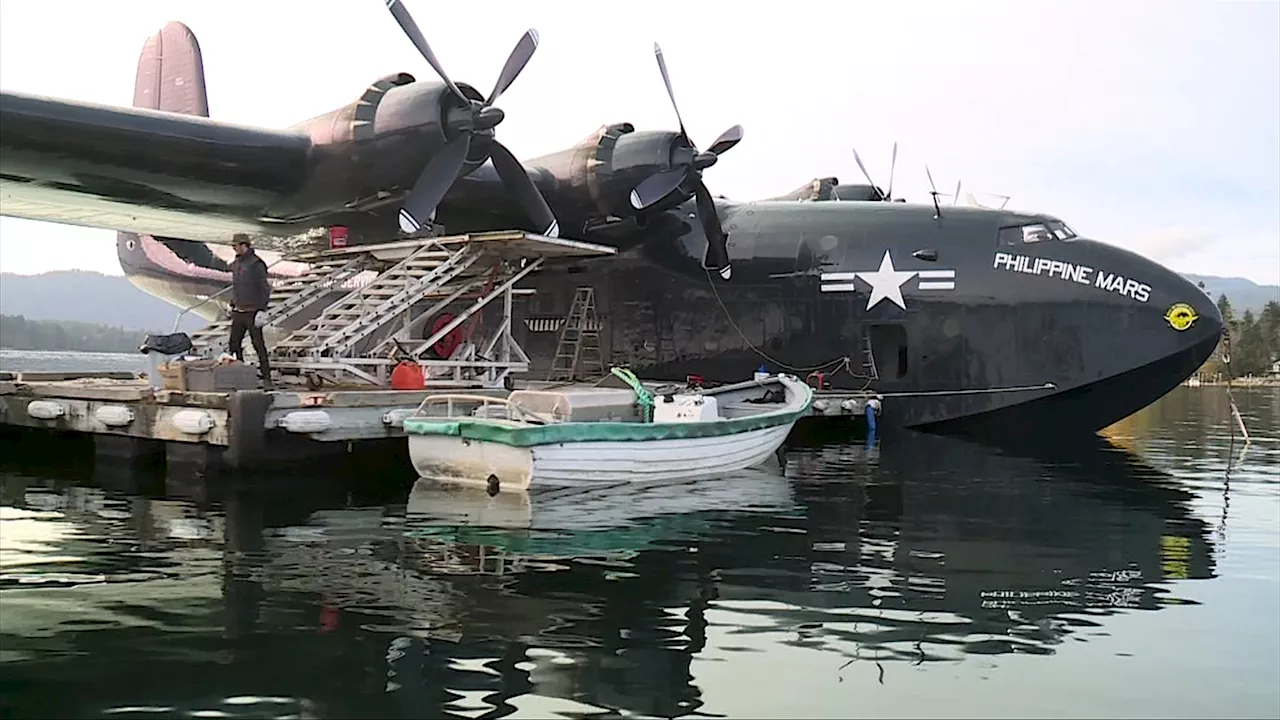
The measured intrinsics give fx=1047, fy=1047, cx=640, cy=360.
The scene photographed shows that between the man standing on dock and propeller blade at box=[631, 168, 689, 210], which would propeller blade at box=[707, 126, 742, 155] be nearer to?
propeller blade at box=[631, 168, 689, 210]

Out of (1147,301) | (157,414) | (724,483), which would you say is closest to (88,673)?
(157,414)

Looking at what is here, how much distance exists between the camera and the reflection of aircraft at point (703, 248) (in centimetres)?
1299

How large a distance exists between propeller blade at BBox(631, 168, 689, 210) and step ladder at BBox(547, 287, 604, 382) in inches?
122

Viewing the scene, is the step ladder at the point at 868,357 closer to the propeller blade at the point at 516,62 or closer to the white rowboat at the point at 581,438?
the white rowboat at the point at 581,438

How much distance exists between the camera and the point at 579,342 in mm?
18484

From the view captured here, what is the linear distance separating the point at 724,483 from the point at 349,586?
5775 millimetres

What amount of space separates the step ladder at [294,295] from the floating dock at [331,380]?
25 mm

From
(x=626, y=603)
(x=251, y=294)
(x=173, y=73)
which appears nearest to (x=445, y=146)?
(x=251, y=294)

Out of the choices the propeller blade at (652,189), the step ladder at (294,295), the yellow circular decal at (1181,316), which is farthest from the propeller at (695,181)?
the yellow circular decal at (1181,316)

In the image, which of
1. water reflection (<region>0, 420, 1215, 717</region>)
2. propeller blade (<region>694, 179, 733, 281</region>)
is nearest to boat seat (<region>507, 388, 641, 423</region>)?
water reflection (<region>0, 420, 1215, 717</region>)

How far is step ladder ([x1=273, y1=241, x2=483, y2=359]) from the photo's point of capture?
1311cm

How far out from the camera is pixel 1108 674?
16.1ft

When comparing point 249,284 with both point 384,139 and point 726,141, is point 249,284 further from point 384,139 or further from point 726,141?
point 726,141

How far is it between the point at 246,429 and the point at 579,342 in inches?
344
